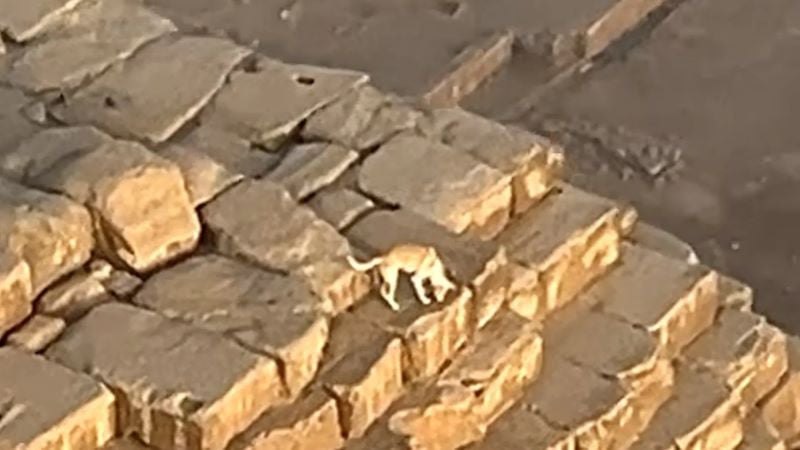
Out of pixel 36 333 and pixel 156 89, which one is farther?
pixel 156 89

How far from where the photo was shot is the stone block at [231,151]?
407cm

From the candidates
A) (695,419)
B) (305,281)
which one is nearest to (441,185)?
(305,281)

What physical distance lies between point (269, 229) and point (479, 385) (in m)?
0.46

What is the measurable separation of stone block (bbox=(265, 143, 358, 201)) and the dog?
27 cm

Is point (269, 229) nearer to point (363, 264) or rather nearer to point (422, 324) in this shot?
point (363, 264)

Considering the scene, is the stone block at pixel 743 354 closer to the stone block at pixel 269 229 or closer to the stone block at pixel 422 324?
the stone block at pixel 422 324

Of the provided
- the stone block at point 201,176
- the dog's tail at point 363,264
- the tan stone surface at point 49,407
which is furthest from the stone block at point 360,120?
the tan stone surface at point 49,407

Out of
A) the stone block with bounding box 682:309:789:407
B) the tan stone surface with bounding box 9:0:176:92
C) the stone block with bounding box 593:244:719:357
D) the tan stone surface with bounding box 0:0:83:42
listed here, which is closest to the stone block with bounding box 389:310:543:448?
the stone block with bounding box 593:244:719:357

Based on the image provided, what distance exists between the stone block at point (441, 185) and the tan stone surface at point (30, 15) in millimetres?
781

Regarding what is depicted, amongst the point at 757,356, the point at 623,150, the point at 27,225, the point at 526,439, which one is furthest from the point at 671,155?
the point at 27,225

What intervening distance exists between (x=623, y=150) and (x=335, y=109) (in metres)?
1.96

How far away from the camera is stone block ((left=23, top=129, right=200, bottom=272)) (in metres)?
3.71

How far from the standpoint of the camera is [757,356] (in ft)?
13.8

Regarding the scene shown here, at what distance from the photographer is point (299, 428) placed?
3.54 m
